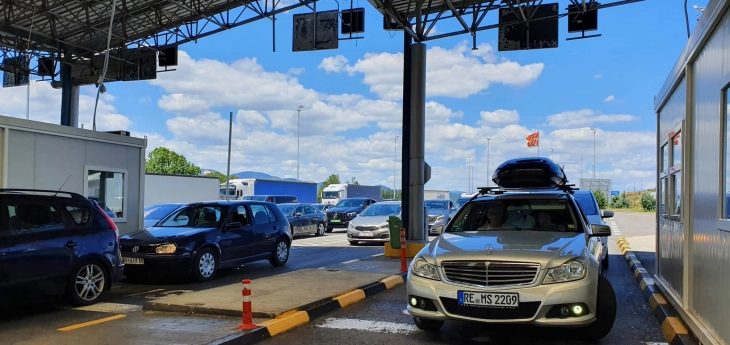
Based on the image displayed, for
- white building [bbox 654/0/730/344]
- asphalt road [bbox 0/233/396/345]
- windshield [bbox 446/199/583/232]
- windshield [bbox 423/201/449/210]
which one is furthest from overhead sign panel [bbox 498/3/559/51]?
asphalt road [bbox 0/233/396/345]

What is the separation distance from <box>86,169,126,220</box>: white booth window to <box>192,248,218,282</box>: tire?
337 centimetres

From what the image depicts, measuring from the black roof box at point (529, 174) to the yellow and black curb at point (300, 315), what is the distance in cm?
433

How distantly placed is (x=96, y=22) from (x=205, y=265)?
42.7 ft

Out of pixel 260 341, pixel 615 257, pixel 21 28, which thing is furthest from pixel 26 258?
pixel 21 28

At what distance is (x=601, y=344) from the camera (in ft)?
18.7

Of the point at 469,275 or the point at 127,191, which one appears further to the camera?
the point at 127,191

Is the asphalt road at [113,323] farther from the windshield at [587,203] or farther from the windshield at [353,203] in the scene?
the windshield at [353,203]

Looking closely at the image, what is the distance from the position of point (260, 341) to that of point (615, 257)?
37.4 ft

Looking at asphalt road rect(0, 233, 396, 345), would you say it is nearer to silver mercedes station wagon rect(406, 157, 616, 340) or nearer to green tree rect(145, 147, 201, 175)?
silver mercedes station wagon rect(406, 157, 616, 340)

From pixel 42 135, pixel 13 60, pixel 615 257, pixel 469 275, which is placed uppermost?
pixel 13 60

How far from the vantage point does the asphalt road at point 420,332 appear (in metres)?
5.84

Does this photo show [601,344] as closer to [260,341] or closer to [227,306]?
[260,341]

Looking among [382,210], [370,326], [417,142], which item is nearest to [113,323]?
[370,326]

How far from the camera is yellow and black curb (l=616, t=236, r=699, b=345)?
5715 mm
